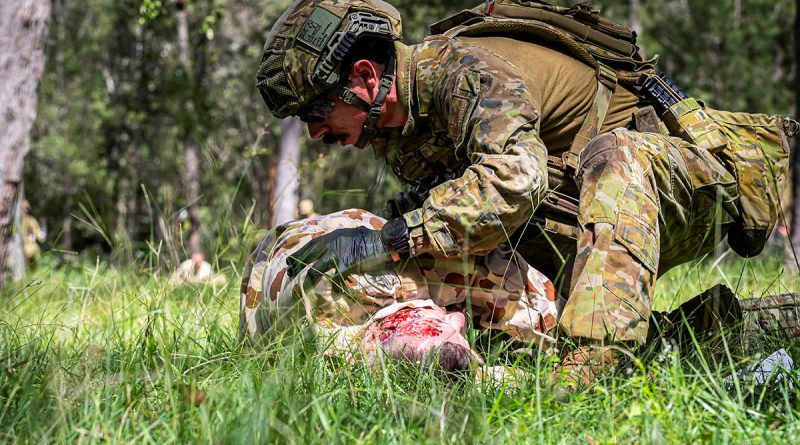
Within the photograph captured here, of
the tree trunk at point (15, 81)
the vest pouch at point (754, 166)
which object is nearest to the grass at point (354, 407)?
the vest pouch at point (754, 166)

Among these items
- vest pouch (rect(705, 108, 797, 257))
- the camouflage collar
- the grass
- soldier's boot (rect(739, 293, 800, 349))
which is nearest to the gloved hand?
the grass

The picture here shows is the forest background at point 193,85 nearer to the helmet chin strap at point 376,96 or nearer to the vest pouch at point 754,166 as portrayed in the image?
the helmet chin strap at point 376,96

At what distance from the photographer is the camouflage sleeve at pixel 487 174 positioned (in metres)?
2.64

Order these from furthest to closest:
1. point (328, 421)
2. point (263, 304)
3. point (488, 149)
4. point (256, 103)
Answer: point (256, 103) → point (263, 304) → point (488, 149) → point (328, 421)

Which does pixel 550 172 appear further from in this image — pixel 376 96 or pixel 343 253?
pixel 343 253

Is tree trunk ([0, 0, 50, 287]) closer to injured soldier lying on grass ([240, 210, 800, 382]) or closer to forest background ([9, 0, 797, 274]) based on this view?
injured soldier lying on grass ([240, 210, 800, 382])

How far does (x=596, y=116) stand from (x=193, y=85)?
1271cm

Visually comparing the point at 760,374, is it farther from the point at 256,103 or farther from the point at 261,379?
the point at 256,103

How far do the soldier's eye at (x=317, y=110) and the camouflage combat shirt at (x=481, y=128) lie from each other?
24 cm

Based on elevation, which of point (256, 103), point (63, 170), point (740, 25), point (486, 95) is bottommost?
point (63, 170)

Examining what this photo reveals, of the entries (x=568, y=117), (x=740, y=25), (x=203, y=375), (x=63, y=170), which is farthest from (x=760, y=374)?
(x=63, y=170)

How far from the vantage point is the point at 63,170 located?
28.3m

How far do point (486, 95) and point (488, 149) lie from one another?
0.19 meters

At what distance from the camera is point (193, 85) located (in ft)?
49.2
